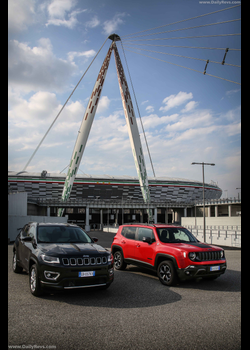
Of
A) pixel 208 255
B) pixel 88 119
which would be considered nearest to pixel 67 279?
pixel 208 255

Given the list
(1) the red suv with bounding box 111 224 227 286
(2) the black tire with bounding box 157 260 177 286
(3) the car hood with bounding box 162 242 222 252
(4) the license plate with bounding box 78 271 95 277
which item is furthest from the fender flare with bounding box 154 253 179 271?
(4) the license plate with bounding box 78 271 95 277

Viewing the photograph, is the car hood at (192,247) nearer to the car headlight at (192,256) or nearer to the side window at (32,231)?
the car headlight at (192,256)

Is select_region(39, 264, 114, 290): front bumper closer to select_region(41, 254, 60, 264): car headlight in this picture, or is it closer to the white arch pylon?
select_region(41, 254, 60, 264): car headlight

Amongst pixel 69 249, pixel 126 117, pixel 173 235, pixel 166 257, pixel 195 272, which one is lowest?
pixel 195 272

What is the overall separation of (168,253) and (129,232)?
2.34 m

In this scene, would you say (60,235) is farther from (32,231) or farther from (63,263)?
(63,263)

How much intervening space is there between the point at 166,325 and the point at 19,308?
2.89m

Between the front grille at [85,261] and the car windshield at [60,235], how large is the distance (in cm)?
126

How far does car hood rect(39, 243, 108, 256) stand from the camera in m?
5.92

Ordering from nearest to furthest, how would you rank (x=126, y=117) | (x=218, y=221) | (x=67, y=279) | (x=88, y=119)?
(x=67, y=279) < (x=218, y=221) < (x=126, y=117) < (x=88, y=119)

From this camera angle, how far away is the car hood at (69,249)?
5.92 metres

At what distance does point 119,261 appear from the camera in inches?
382
